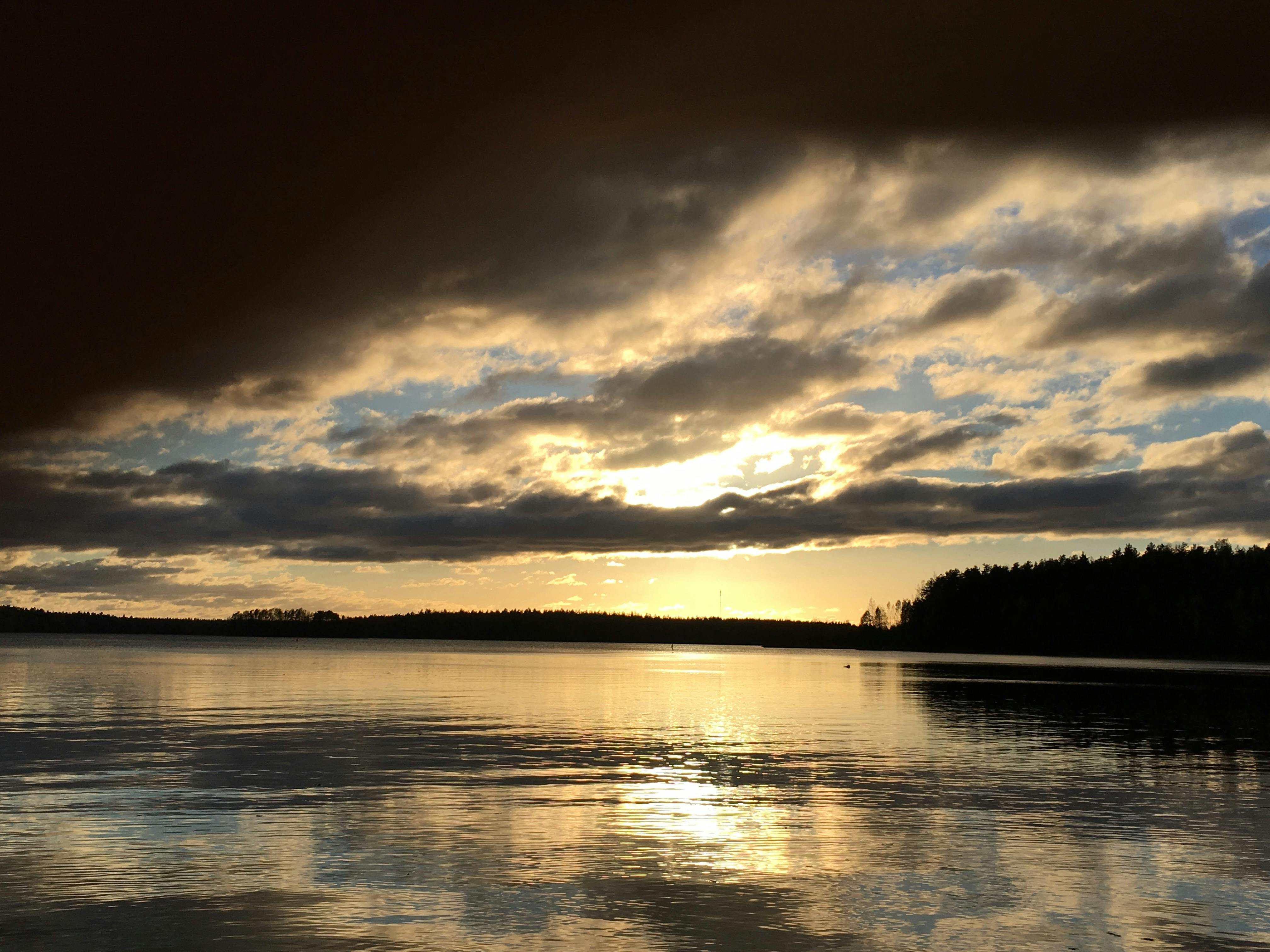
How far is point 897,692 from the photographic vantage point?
76.0 metres

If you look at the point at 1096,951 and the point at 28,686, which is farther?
the point at 28,686

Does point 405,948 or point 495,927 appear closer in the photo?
point 405,948

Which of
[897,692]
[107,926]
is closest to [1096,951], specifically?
[107,926]

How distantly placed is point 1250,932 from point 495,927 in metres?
10.2

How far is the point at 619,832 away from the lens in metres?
21.1

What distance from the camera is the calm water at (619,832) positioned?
571 inches

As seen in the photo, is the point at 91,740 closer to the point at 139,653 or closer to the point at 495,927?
the point at 495,927

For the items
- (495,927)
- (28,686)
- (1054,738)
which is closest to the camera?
(495,927)

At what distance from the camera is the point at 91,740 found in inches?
1393

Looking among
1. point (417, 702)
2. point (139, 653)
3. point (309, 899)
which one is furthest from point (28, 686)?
point (139, 653)

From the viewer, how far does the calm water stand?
A: 47.6ft

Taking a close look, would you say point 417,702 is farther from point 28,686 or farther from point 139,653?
point 139,653

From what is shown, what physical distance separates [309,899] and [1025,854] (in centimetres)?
1244

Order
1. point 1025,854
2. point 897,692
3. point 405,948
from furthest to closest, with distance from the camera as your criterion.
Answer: point 897,692
point 1025,854
point 405,948
